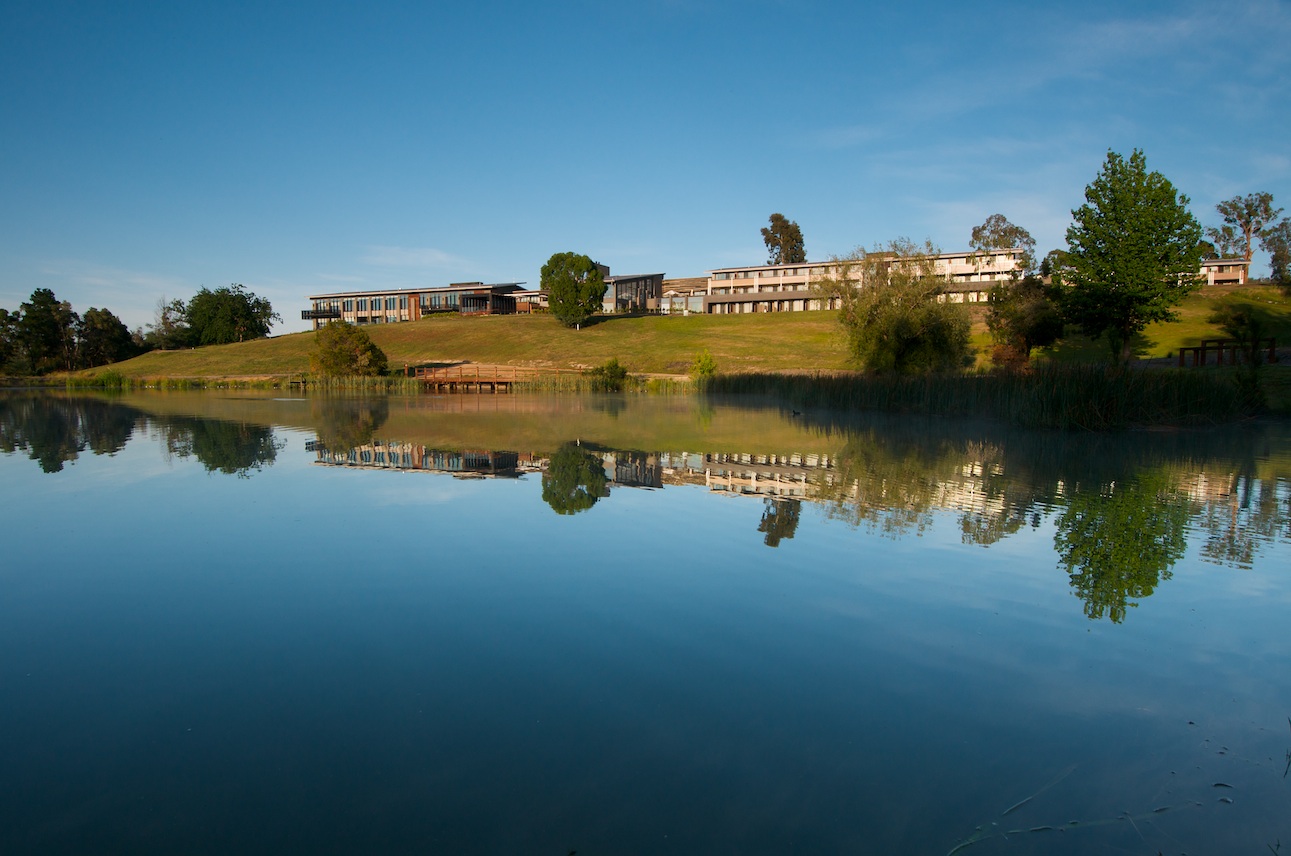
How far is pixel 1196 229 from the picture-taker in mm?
42469

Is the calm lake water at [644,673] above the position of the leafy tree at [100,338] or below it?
below

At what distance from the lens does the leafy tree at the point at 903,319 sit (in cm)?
3394

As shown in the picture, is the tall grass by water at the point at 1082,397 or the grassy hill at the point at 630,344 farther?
the grassy hill at the point at 630,344

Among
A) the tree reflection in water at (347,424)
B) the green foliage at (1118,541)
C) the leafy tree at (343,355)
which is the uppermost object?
the leafy tree at (343,355)

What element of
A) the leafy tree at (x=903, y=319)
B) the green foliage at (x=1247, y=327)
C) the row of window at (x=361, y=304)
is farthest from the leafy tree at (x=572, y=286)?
the green foliage at (x=1247, y=327)

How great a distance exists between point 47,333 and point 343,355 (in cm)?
4141

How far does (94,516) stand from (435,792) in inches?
284

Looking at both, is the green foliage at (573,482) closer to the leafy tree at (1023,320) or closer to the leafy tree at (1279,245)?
A: the leafy tree at (1023,320)

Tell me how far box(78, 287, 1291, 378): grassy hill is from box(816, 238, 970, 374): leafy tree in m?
12.9

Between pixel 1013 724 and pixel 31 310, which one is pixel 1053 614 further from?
pixel 31 310

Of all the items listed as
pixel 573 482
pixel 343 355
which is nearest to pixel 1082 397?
pixel 573 482

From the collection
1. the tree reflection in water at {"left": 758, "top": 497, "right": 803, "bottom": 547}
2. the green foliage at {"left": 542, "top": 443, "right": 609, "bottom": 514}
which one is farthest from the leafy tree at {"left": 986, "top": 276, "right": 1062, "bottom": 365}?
the tree reflection in water at {"left": 758, "top": 497, "right": 803, "bottom": 547}

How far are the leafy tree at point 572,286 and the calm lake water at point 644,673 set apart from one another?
65777 mm

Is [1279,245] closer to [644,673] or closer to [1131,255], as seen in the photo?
[1131,255]
